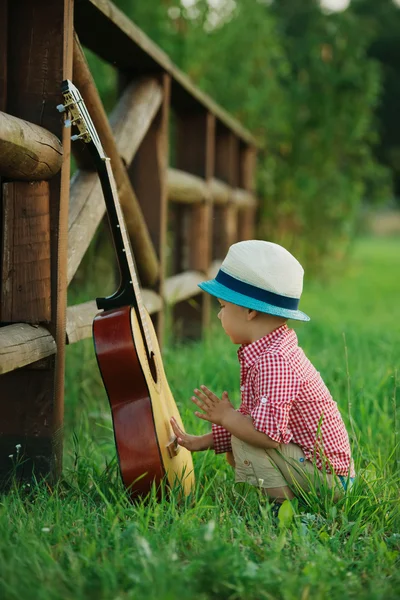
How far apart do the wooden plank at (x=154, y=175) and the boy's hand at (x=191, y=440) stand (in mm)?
1741

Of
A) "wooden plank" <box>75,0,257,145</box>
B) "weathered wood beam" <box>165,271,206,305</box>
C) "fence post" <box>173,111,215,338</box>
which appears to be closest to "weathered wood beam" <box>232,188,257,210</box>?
"fence post" <box>173,111,215,338</box>

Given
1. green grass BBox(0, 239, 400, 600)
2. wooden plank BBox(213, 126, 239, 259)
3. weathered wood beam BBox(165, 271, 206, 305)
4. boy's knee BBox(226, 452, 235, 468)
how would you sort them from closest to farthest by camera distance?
green grass BBox(0, 239, 400, 600) → boy's knee BBox(226, 452, 235, 468) → weathered wood beam BBox(165, 271, 206, 305) → wooden plank BBox(213, 126, 239, 259)

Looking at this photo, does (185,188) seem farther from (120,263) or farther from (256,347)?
(256,347)

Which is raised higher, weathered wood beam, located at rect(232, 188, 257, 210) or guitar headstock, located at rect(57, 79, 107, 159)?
guitar headstock, located at rect(57, 79, 107, 159)

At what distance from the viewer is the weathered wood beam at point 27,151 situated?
7.85 ft

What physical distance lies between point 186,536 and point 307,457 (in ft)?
2.07

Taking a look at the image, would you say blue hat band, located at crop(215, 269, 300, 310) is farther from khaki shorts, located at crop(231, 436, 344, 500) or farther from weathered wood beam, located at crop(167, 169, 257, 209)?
weathered wood beam, located at crop(167, 169, 257, 209)

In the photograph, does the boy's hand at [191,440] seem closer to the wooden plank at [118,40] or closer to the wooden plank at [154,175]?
the wooden plank at [118,40]

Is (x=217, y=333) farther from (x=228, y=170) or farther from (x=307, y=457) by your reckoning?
(x=307, y=457)

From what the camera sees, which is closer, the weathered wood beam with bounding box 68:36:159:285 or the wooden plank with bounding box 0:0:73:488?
the wooden plank with bounding box 0:0:73:488

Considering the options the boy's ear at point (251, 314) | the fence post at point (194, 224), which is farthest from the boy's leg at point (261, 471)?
the fence post at point (194, 224)

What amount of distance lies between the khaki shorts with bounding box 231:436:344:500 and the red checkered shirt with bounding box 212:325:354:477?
3 cm

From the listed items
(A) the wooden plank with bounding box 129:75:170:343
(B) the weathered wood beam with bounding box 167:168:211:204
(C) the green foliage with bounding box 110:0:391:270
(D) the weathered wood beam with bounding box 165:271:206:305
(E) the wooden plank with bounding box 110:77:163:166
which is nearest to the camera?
(E) the wooden plank with bounding box 110:77:163:166

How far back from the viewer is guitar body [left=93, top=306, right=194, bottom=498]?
2.53 metres
